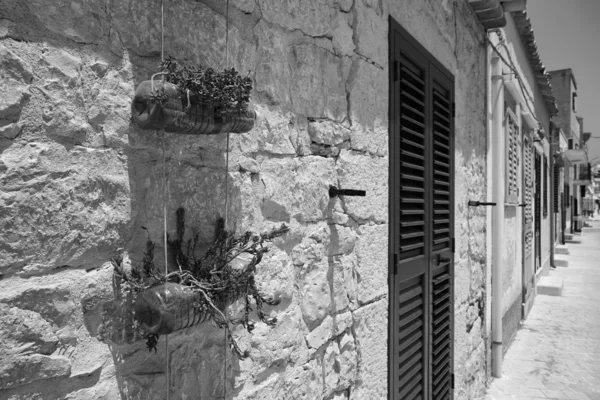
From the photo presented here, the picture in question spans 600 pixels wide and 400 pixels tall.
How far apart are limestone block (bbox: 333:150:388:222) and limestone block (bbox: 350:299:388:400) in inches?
17.7

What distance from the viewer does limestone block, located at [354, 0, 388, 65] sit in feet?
6.82

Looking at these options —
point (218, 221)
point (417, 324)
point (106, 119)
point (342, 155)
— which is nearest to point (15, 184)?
point (106, 119)

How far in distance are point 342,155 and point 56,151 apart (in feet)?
4.07

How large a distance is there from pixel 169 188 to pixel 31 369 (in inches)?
19.1

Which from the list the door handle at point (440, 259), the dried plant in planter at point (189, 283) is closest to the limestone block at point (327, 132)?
the dried plant in planter at point (189, 283)

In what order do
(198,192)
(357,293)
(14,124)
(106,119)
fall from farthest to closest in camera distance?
1. (357,293)
2. (198,192)
3. (106,119)
4. (14,124)

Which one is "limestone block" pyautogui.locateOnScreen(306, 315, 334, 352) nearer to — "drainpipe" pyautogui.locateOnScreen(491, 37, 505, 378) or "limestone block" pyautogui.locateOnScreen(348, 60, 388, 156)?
"limestone block" pyautogui.locateOnScreen(348, 60, 388, 156)

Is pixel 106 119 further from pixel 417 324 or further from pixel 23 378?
pixel 417 324

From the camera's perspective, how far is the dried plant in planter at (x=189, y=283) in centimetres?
98

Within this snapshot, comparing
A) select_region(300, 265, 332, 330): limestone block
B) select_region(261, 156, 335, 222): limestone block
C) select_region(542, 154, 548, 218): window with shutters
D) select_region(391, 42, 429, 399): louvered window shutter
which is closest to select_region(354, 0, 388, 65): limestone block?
select_region(391, 42, 429, 399): louvered window shutter

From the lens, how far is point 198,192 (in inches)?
48.4

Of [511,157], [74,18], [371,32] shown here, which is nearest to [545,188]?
[511,157]

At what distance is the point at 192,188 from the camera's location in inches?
47.7

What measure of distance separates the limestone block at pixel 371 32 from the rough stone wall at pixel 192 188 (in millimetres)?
12
